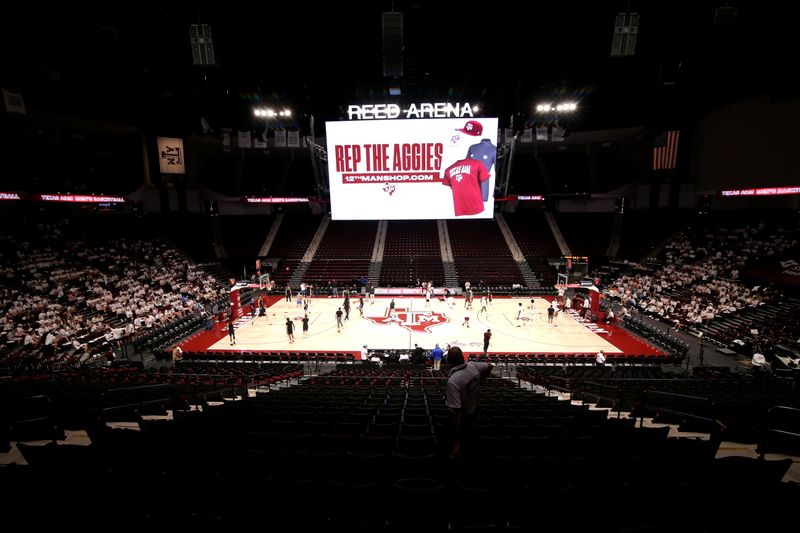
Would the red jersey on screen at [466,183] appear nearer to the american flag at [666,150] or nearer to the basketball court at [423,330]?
the basketball court at [423,330]

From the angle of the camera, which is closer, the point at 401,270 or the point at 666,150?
the point at 666,150

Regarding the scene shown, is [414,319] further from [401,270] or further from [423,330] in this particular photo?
[401,270]

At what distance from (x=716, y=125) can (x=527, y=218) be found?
18829 millimetres

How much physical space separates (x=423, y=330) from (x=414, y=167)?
12.0 meters

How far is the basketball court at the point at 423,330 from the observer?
21.3 metres

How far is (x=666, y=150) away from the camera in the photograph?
36.5 m

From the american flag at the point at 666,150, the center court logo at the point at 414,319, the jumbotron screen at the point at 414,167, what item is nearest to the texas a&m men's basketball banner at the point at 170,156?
the jumbotron screen at the point at 414,167

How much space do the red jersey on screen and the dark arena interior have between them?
0.20 metres

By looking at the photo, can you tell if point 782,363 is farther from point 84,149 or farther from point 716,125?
point 84,149

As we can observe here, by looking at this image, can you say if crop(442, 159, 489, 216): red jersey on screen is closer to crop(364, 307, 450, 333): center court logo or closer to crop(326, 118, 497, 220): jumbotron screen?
crop(326, 118, 497, 220): jumbotron screen

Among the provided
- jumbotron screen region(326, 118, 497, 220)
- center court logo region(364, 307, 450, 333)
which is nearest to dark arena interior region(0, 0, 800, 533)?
jumbotron screen region(326, 118, 497, 220)

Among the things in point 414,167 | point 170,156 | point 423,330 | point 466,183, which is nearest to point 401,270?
point 414,167

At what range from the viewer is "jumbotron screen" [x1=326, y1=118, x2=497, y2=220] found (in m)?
26.6

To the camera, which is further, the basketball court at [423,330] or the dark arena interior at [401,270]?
the basketball court at [423,330]
